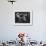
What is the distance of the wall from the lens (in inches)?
191

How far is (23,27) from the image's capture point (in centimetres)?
489

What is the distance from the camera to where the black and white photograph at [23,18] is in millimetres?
4852

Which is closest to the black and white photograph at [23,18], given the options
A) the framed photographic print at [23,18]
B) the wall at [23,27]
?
the framed photographic print at [23,18]

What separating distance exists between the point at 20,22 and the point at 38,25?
646mm

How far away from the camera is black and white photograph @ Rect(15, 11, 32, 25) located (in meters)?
4.85

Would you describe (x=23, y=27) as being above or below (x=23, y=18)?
below

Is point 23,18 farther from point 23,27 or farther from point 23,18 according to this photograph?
point 23,27

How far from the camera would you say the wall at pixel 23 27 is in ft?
15.9

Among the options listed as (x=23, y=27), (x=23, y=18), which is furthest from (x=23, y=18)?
(x=23, y=27)

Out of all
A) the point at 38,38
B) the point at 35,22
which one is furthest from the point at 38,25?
the point at 38,38

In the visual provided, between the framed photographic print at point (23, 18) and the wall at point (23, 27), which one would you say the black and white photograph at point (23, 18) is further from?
the wall at point (23, 27)

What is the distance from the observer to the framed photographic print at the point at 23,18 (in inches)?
191

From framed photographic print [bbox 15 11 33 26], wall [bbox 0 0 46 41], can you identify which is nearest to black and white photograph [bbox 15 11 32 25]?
framed photographic print [bbox 15 11 33 26]

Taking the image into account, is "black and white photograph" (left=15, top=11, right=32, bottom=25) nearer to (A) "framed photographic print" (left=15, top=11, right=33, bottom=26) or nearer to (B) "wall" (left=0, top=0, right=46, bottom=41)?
(A) "framed photographic print" (left=15, top=11, right=33, bottom=26)
